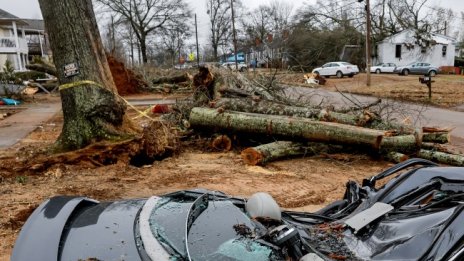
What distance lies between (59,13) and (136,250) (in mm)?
5911

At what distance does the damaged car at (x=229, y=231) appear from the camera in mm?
1789

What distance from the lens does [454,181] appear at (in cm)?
277

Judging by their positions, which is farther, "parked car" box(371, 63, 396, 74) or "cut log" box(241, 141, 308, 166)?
"parked car" box(371, 63, 396, 74)

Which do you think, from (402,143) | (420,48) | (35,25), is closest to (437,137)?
(402,143)

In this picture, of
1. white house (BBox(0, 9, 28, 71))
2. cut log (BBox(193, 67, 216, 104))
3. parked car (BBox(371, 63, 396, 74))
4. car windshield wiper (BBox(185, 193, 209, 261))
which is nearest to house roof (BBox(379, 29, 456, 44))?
parked car (BBox(371, 63, 396, 74))

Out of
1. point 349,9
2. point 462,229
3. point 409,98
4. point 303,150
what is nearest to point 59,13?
point 303,150

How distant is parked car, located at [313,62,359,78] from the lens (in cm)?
3597

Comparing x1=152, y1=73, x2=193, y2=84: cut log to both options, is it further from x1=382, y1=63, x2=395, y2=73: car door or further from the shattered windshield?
x1=382, y1=63, x2=395, y2=73: car door

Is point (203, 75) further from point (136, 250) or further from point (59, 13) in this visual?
point (136, 250)

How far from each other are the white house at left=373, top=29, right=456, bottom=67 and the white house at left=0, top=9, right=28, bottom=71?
4103 centimetres

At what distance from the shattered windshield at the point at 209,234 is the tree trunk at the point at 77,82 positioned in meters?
4.89

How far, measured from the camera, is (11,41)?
1704 inches

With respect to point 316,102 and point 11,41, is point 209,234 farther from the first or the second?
point 11,41

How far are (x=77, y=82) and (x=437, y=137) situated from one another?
6591 mm
